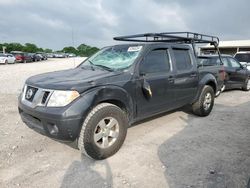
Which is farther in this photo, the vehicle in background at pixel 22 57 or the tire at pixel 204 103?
the vehicle in background at pixel 22 57

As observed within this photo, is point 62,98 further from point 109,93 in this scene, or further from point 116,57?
point 116,57

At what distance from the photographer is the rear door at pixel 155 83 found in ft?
14.4

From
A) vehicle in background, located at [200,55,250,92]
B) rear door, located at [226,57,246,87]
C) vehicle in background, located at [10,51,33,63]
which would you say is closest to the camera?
vehicle in background, located at [200,55,250,92]

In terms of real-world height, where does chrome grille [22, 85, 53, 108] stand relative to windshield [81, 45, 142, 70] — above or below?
below

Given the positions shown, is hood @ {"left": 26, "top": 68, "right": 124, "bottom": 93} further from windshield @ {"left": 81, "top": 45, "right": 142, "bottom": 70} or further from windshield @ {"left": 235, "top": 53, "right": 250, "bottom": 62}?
windshield @ {"left": 235, "top": 53, "right": 250, "bottom": 62}

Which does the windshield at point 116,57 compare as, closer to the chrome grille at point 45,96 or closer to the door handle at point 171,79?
the door handle at point 171,79

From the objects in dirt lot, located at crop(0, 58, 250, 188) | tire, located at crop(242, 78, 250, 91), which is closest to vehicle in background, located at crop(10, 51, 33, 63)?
tire, located at crop(242, 78, 250, 91)

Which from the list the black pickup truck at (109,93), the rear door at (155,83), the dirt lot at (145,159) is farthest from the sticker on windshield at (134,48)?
the dirt lot at (145,159)

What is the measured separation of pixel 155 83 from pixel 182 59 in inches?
48.5

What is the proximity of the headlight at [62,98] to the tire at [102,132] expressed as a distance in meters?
0.36

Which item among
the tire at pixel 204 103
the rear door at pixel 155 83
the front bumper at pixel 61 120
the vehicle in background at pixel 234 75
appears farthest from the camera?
the vehicle in background at pixel 234 75

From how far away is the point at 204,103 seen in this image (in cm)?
614

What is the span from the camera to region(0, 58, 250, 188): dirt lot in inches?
127

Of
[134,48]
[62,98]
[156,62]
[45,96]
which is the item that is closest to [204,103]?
[156,62]
